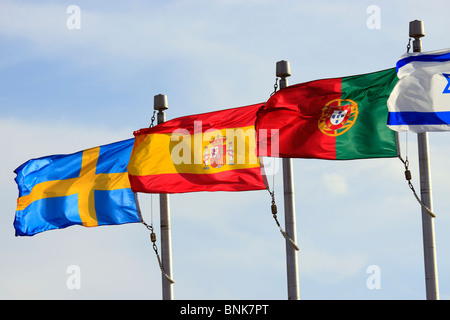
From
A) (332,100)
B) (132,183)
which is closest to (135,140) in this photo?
(132,183)

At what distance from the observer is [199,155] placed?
28.6 m

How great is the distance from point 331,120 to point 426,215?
3.74m

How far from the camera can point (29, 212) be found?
107 feet

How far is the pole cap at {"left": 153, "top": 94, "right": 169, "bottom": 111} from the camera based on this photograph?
97.0 ft

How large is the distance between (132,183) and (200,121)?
2.45m

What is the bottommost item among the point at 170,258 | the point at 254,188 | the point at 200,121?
the point at 170,258

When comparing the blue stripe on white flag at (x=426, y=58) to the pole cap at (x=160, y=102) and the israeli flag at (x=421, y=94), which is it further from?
the pole cap at (x=160, y=102)

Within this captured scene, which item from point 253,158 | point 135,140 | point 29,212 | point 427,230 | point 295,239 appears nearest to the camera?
point 427,230

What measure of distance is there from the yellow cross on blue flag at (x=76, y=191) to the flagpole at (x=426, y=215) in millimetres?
9089

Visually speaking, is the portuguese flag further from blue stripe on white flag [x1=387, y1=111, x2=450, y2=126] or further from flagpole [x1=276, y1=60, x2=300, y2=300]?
blue stripe on white flag [x1=387, y1=111, x2=450, y2=126]

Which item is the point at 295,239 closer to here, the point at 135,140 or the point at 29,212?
the point at 135,140

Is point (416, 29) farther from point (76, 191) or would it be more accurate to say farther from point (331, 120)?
point (76, 191)

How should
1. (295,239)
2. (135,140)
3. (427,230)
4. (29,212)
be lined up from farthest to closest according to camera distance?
(29,212)
(135,140)
(295,239)
(427,230)

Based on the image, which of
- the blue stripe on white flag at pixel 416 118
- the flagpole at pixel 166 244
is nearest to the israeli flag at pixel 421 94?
the blue stripe on white flag at pixel 416 118
